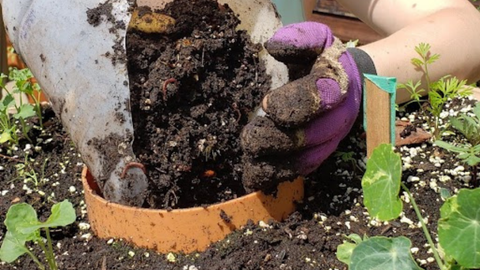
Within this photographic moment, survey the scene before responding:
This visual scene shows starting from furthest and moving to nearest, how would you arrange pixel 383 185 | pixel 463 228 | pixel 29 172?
pixel 29 172 < pixel 383 185 < pixel 463 228

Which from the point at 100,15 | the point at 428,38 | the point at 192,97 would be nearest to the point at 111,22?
the point at 100,15

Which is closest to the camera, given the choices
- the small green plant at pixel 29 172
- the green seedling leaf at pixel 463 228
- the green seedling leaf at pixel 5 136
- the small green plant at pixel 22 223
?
the green seedling leaf at pixel 463 228

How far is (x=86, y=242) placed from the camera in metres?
1.17

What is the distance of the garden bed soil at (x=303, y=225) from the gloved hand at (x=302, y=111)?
0.11m

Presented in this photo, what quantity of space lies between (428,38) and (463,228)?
2.73 ft

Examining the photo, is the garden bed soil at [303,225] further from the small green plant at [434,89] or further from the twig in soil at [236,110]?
the twig in soil at [236,110]

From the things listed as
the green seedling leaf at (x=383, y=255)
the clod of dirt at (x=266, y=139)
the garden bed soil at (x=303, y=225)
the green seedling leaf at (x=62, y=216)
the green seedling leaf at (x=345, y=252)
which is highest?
the clod of dirt at (x=266, y=139)

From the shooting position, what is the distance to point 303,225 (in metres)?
1.13

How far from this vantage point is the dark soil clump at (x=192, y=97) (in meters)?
1.10

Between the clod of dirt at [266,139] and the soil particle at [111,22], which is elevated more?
the soil particle at [111,22]

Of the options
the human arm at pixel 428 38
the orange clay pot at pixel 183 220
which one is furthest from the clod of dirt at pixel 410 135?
the orange clay pot at pixel 183 220

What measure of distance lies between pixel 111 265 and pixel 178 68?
371 mm

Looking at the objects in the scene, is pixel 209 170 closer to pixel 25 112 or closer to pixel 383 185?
pixel 383 185

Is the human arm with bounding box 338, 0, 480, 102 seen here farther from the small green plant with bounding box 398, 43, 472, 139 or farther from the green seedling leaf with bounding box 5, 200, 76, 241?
the green seedling leaf with bounding box 5, 200, 76, 241
